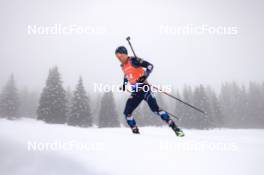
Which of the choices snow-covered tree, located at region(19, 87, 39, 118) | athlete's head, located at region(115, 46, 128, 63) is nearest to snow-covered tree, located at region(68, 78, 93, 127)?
athlete's head, located at region(115, 46, 128, 63)

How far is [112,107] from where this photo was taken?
109 ft

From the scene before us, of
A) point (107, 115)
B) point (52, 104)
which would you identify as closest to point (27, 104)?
point (107, 115)

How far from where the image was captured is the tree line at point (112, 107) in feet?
89.6

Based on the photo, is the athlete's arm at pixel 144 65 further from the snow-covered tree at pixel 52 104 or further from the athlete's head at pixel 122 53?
the snow-covered tree at pixel 52 104

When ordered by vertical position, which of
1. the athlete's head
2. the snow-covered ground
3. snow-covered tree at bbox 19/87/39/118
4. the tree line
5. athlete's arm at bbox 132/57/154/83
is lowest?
snow-covered tree at bbox 19/87/39/118

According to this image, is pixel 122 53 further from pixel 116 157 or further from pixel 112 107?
pixel 112 107

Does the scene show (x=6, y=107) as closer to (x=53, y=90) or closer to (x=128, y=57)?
(x=53, y=90)

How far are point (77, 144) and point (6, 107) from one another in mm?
40887

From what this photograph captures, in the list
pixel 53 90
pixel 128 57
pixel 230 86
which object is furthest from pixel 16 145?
pixel 230 86

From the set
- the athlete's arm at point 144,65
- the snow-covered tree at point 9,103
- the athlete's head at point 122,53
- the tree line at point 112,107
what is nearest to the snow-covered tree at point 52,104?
the tree line at point 112,107

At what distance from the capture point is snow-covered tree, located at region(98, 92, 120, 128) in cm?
3216

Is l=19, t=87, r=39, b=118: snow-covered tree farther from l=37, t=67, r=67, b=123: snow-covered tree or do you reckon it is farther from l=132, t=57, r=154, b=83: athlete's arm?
l=132, t=57, r=154, b=83: athlete's arm

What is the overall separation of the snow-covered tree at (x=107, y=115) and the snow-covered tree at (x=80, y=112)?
3706 mm

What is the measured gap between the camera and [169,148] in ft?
11.1
